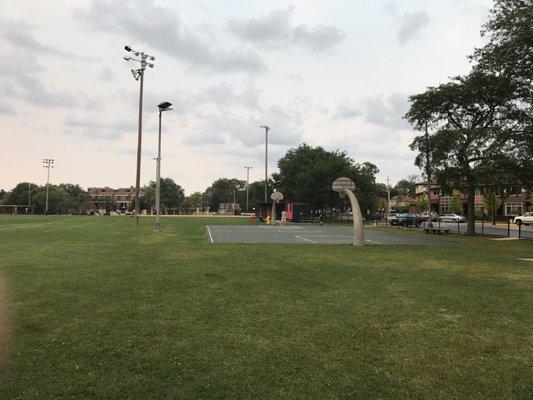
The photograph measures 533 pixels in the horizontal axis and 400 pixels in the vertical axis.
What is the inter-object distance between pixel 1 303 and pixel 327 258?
1011 cm

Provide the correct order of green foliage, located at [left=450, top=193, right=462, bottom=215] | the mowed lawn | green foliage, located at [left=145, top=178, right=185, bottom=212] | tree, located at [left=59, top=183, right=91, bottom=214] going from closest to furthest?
the mowed lawn → green foliage, located at [left=450, top=193, right=462, bottom=215] → tree, located at [left=59, top=183, right=91, bottom=214] → green foliage, located at [left=145, top=178, right=185, bottom=212]

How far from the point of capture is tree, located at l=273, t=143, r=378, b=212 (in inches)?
2482

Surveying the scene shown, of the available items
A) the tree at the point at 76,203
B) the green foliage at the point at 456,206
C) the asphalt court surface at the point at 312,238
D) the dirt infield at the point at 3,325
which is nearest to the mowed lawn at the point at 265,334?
the dirt infield at the point at 3,325

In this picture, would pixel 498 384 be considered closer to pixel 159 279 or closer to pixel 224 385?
pixel 224 385

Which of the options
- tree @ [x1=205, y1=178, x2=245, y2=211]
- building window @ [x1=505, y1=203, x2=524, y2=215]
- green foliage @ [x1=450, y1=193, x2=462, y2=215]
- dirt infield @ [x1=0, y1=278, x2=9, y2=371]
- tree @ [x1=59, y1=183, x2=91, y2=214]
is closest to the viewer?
dirt infield @ [x1=0, y1=278, x2=9, y2=371]

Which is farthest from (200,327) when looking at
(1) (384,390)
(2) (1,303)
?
(2) (1,303)

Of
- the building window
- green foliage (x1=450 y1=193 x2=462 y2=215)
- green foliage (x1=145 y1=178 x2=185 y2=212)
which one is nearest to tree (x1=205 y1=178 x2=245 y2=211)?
green foliage (x1=145 y1=178 x2=185 y2=212)

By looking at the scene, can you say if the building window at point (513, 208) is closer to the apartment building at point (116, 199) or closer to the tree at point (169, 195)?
the tree at point (169, 195)

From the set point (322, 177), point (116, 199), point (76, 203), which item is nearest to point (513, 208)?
point (322, 177)

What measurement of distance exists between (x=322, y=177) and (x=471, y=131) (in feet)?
116

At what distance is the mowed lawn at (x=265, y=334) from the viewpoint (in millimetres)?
4707

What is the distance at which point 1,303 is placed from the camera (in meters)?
7.99

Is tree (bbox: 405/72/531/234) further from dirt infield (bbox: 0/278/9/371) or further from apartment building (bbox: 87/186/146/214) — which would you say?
apartment building (bbox: 87/186/146/214)

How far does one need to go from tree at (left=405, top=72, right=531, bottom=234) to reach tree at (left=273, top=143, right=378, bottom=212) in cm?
2853
